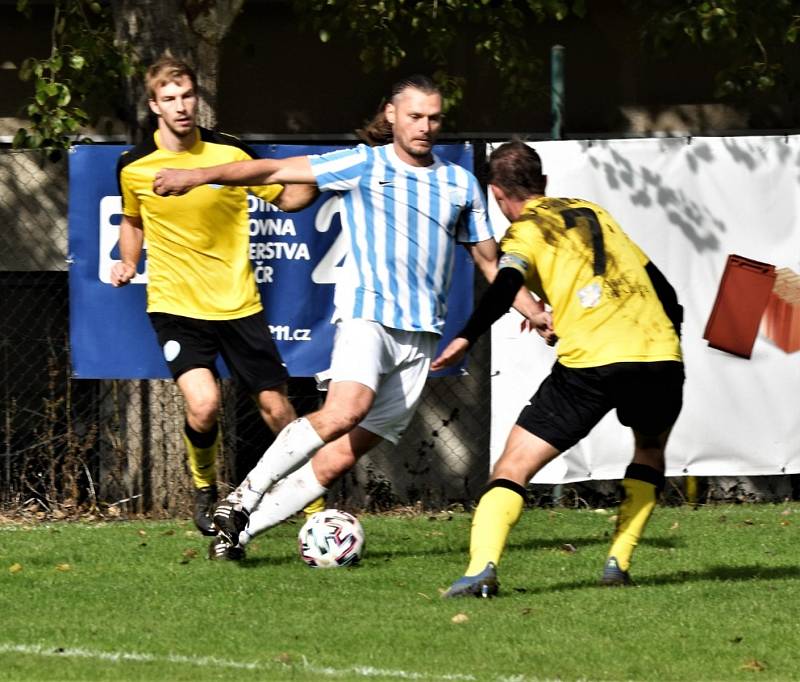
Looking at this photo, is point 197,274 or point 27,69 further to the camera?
point 27,69

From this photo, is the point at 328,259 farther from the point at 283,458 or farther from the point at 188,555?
the point at 283,458

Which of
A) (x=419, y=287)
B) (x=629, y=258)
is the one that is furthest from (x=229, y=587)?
(x=629, y=258)

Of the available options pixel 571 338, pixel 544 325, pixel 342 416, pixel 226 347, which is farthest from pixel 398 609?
pixel 226 347

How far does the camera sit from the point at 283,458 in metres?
6.96

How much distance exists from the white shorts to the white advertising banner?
2.23 metres

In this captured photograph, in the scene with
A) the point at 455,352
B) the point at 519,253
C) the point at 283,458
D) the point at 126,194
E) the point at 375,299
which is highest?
the point at 126,194

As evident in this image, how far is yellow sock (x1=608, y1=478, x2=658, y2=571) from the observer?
22.0 ft

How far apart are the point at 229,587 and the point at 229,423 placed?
3109 mm

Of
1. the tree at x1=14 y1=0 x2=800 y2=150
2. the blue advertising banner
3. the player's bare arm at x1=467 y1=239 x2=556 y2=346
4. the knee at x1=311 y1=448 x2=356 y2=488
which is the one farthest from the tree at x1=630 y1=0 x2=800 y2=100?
the knee at x1=311 y1=448 x2=356 y2=488

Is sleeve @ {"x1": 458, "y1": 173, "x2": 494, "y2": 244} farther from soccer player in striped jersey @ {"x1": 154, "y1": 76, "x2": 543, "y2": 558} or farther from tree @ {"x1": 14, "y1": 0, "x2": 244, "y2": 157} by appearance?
tree @ {"x1": 14, "y1": 0, "x2": 244, "y2": 157}

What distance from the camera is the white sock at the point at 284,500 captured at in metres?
7.05

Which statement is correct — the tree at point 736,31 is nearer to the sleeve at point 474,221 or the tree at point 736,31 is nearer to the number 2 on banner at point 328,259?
the number 2 on banner at point 328,259

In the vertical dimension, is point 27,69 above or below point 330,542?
above

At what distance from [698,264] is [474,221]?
263cm
